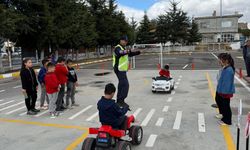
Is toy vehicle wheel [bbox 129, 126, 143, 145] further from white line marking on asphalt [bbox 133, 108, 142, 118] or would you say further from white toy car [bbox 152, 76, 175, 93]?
white toy car [bbox 152, 76, 175, 93]

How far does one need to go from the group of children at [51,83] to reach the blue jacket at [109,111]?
3580 millimetres

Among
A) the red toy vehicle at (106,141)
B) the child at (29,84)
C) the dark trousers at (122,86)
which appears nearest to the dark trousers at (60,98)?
the child at (29,84)

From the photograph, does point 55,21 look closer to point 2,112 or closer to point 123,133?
point 2,112

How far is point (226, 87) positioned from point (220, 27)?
244 feet

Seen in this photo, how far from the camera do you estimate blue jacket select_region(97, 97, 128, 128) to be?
16.4 ft

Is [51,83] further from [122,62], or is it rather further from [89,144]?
[89,144]

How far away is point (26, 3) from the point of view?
80.3 feet

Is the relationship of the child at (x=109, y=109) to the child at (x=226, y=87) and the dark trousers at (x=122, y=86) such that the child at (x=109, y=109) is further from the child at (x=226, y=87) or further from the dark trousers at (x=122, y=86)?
the child at (x=226, y=87)

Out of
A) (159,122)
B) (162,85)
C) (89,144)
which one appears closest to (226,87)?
(159,122)

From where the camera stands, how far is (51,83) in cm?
823

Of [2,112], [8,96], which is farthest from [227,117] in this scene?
[8,96]

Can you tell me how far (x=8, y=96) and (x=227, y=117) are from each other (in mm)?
9013

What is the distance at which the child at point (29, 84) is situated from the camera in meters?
8.29

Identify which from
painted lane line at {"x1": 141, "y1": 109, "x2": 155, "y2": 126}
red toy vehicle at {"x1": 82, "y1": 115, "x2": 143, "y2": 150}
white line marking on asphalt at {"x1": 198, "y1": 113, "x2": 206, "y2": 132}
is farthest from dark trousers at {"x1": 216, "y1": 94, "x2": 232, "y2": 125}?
red toy vehicle at {"x1": 82, "y1": 115, "x2": 143, "y2": 150}
